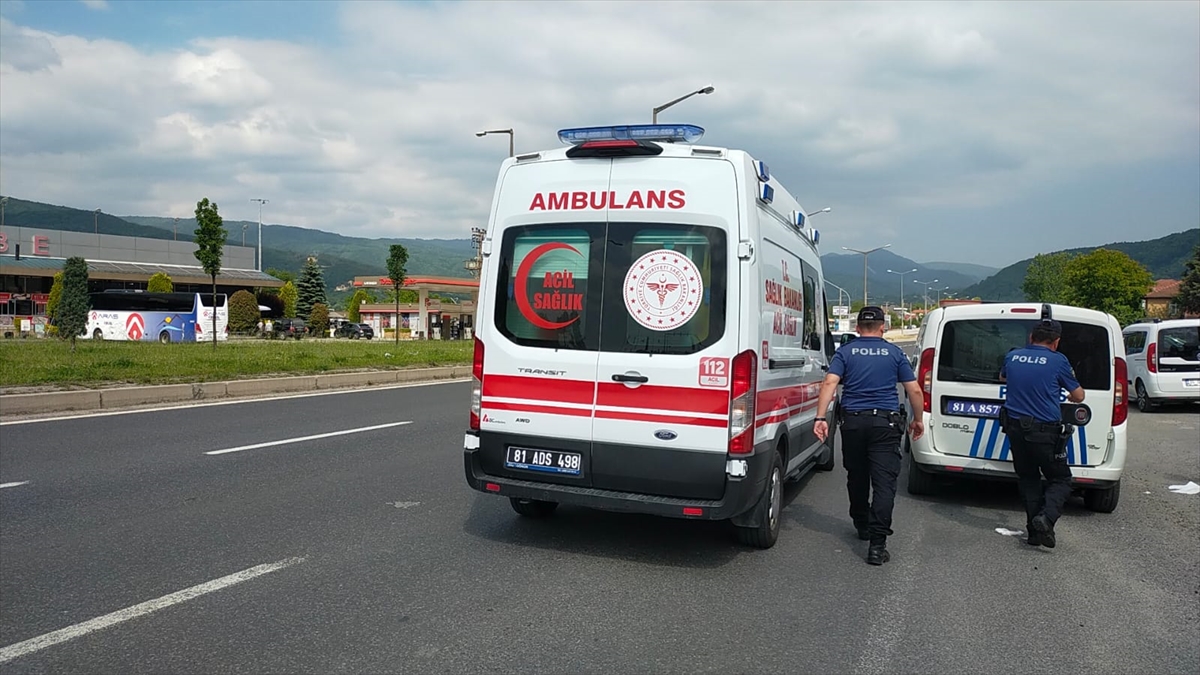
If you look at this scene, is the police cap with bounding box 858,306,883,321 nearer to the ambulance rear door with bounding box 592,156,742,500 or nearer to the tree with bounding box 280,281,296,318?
the ambulance rear door with bounding box 592,156,742,500

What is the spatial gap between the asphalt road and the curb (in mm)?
4364

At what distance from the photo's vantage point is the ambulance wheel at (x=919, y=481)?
313 inches

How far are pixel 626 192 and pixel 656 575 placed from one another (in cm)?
241

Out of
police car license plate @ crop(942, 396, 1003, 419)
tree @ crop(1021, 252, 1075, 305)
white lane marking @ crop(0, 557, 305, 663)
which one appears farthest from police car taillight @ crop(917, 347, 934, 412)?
tree @ crop(1021, 252, 1075, 305)

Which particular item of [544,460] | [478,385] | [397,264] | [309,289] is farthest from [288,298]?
[544,460]

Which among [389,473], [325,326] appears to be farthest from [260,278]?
[389,473]

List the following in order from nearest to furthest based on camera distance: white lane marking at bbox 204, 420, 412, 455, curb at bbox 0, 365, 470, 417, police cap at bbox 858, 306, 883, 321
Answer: police cap at bbox 858, 306, 883, 321
white lane marking at bbox 204, 420, 412, 455
curb at bbox 0, 365, 470, 417

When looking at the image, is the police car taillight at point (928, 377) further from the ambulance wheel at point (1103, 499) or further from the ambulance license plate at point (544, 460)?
the ambulance license plate at point (544, 460)

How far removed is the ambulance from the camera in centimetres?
521

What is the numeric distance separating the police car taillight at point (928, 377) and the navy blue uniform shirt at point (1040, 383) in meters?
1.33

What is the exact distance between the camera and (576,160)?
5707mm

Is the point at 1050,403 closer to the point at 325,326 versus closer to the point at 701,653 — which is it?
the point at 701,653

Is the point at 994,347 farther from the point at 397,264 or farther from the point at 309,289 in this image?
the point at 309,289

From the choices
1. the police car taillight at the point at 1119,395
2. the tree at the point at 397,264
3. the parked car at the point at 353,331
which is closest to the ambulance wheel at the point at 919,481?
the police car taillight at the point at 1119,395
